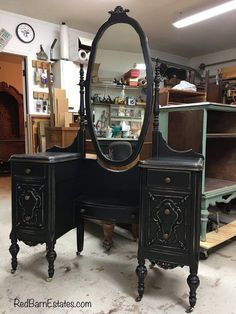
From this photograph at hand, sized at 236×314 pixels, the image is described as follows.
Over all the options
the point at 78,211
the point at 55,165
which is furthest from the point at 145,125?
the point at 78,211

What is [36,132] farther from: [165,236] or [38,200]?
[165,236]

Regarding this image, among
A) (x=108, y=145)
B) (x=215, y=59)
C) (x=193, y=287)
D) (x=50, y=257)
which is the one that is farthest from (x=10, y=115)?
(x=193, y=287)

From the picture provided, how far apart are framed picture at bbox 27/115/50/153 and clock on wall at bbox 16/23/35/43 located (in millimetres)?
1127

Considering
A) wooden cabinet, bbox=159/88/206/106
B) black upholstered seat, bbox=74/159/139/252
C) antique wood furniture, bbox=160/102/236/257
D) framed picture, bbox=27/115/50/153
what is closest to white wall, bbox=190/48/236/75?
wooden cabinet, bbox=159/88/206/106

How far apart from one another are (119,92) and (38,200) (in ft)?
3.92

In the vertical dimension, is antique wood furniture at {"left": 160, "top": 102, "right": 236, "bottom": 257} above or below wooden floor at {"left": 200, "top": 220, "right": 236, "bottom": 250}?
above

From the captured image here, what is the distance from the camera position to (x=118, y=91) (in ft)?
7.68

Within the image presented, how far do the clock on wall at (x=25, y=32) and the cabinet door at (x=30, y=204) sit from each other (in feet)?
9.72

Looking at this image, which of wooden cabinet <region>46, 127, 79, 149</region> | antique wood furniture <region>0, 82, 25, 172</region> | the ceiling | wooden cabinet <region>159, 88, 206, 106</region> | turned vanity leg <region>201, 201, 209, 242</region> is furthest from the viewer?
antique wood furniture <region>0, 82, 25, 172</region>

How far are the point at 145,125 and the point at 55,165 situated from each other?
0.65 metres

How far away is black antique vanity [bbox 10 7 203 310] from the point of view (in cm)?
143

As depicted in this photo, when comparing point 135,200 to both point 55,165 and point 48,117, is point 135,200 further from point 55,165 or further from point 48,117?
point 48,117

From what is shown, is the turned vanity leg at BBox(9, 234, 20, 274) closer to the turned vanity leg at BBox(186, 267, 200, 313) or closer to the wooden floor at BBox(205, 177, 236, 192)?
the turned vanity leg at BBox(186, 267, 200, 313)

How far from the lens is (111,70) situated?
2.31 m
